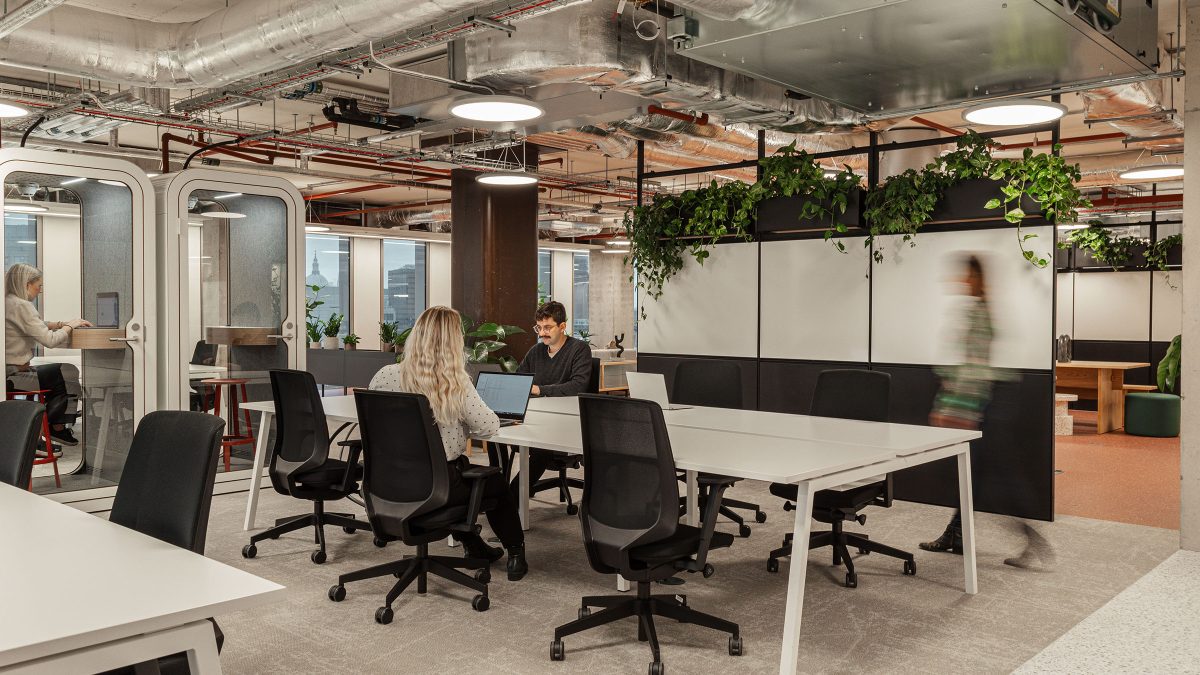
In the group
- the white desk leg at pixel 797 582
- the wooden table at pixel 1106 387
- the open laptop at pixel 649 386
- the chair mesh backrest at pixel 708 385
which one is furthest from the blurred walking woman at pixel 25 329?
the wooden table at pixel 1106 387

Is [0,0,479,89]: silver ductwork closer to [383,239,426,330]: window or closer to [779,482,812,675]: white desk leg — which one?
[779,482,812,675]: white desk leg

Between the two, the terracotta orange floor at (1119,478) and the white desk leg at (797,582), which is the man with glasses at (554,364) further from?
the terracotta orange floor at (1119,478)

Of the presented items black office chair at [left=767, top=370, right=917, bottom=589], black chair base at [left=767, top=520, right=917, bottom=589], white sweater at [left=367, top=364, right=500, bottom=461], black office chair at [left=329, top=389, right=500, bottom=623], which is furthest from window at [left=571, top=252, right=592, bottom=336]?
black office chair at [left=329, top=389, right=500, bottom=623]

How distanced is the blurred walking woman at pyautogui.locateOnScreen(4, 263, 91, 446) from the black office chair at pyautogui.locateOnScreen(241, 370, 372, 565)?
2.08 meters

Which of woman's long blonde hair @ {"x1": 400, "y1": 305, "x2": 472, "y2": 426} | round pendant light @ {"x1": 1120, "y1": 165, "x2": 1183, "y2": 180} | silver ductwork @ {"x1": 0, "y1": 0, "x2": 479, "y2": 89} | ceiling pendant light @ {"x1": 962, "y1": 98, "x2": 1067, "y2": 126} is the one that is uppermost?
silver ductwork @ {"x1": 0, "y1": 0, "x2": 479, "y2": 89}

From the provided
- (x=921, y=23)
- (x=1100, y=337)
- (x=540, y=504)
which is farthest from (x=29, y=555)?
(x=1100, y=337)

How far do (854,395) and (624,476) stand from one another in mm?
2033

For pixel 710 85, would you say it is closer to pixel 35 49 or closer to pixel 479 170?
pixel 35 49

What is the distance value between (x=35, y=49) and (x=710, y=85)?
3730 millimetres

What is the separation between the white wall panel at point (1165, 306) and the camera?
41.3 feet

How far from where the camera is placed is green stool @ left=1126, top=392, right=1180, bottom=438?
385 inches

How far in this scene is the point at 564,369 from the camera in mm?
6102

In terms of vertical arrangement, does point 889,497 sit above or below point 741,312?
below

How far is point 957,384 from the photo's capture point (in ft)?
17.7
